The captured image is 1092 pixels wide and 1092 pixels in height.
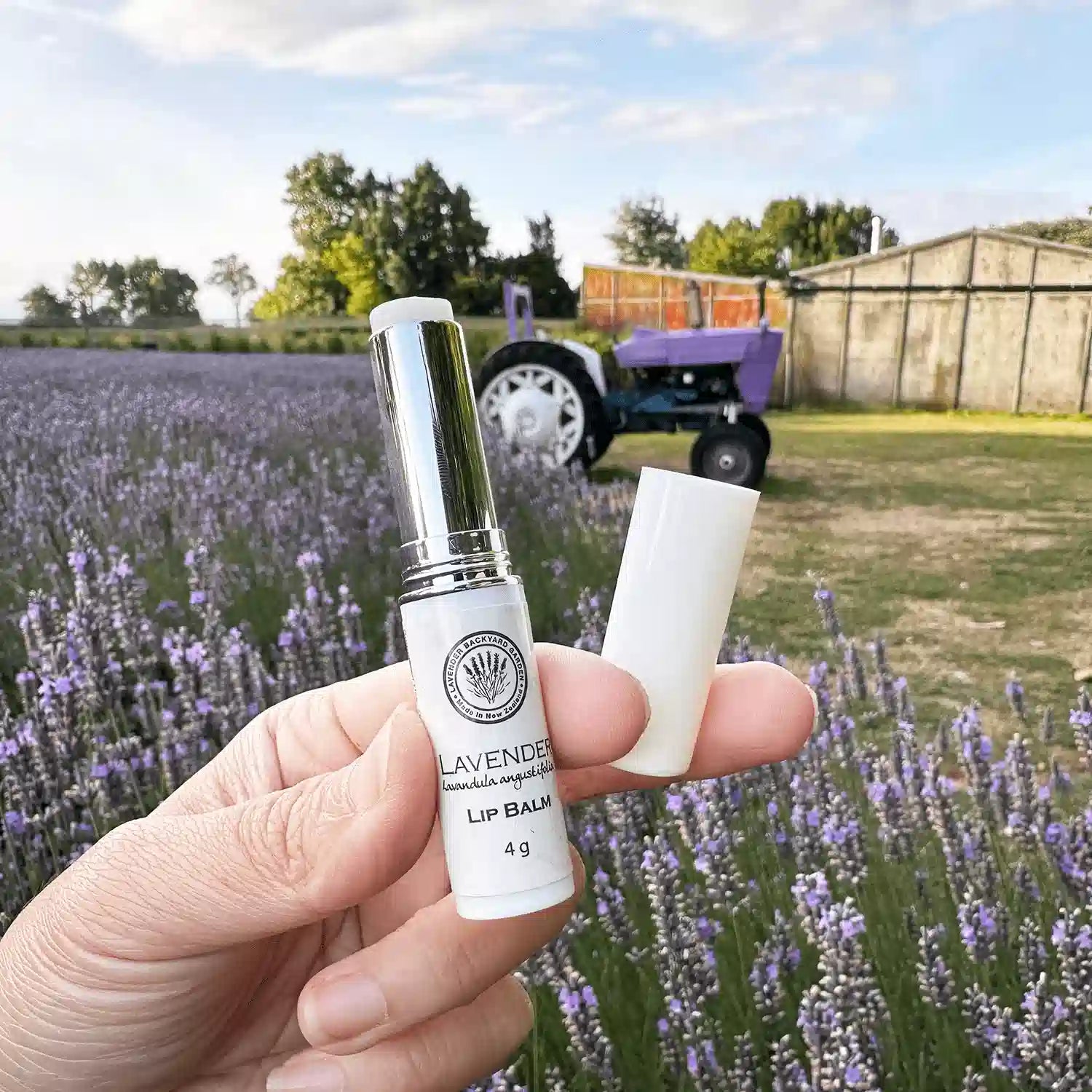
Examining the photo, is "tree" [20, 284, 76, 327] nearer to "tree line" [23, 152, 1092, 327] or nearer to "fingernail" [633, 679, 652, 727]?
"tree line" [23, 152, 1092, 327]

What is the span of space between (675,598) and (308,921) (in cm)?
25

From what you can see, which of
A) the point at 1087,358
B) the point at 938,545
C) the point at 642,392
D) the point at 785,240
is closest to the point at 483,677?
the point at 938,545

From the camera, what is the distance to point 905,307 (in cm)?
460

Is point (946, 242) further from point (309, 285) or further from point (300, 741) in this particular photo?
point (300, 741)

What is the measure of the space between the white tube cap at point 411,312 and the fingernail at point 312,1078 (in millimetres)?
429

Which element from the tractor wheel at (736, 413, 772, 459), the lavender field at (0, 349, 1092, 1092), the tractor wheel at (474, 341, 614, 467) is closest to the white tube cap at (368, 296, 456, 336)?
the lavender field at (0, 349, 1092, 1092)

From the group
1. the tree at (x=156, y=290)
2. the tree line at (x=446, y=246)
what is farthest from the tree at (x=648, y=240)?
the tree at (x=156, y=290)

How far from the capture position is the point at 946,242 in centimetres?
→ 450

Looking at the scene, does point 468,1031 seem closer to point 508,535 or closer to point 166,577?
point 166,577

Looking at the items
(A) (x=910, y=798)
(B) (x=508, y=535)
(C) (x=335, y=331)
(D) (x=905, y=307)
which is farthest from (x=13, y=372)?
(A) (x=910, y=798)

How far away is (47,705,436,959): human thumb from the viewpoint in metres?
0.47

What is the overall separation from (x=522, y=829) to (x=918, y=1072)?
2.19ft

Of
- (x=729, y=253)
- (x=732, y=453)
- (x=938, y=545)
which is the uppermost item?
(x=729, y=253)

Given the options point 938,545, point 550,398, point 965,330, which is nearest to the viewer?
point 938,545
